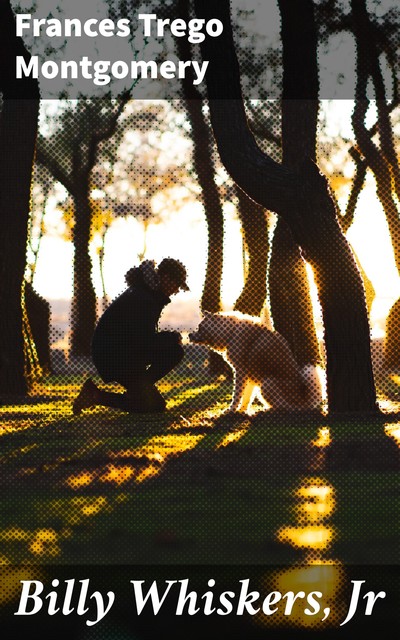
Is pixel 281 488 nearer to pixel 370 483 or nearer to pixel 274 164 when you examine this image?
pixel 370 483

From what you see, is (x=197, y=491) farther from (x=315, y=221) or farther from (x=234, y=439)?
(x=315, y=221)

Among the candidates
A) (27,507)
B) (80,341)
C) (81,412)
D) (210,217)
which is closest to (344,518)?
(27,507)

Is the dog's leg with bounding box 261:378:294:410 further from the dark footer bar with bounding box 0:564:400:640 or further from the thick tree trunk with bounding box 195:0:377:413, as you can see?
the dark footer bar with bounding box 0:564:400:640

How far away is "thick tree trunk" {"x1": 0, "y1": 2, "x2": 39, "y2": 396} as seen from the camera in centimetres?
1781

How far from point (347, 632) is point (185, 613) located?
0.69m

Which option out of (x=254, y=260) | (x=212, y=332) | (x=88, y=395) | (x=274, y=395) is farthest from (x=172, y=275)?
(x=254, y=260)

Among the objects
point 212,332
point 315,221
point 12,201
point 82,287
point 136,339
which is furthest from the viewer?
point 82,287

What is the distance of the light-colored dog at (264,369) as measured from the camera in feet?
45.2

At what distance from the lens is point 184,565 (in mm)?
5367

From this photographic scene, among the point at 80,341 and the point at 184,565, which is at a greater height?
the point at 80,341

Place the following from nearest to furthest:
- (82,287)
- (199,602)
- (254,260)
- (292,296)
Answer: (199,602) → (292,296) → (254,260) → (82,287)

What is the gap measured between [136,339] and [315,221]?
8.60 ft

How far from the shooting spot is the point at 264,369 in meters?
13.9

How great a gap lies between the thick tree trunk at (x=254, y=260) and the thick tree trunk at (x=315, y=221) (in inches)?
500
